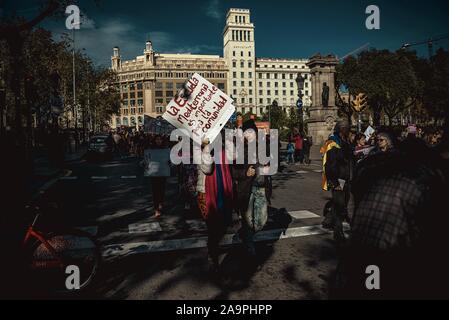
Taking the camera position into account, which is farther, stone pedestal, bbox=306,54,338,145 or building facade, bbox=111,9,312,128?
building facade, bbox=111,9,312,128

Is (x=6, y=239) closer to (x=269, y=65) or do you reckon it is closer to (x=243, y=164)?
(x=243, y=164)

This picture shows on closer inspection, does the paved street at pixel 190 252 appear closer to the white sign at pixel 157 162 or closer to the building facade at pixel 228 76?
the white sign at pixel 157 162

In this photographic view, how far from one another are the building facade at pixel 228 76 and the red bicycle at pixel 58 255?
11952 centimetres

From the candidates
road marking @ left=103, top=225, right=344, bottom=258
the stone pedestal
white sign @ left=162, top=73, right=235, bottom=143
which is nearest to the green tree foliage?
the stone pedestal

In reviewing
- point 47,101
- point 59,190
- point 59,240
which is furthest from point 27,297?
point 47,101

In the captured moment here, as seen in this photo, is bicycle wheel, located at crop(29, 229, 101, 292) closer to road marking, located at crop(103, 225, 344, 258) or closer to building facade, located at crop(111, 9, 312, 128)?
road marking, located at crop(103, 225, 344, 258)

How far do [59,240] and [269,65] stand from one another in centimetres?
13350

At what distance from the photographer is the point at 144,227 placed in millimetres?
7180

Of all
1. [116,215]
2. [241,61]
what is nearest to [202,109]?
[116,215]

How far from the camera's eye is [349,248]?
249 centimetres

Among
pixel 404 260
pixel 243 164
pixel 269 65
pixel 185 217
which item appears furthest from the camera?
pixel 269 65

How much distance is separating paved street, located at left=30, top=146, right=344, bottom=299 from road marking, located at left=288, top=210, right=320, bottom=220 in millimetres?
17

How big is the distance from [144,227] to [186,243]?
1466 millimetres

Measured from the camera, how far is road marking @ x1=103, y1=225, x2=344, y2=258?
18.7 feet
